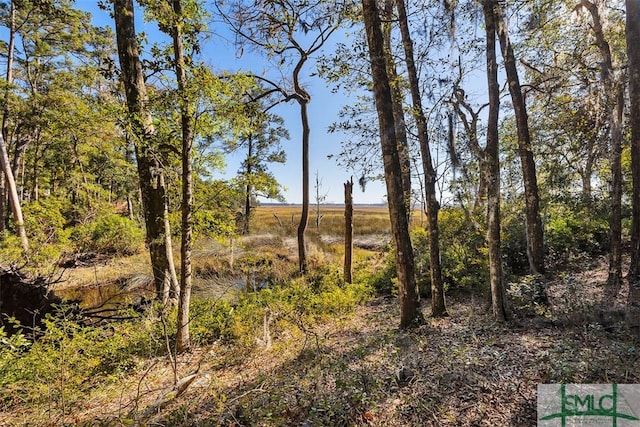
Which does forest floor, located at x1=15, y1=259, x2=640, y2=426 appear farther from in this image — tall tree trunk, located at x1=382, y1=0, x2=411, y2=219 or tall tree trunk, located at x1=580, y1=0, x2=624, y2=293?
tall tree trunk, located at x1=382, y1=0, x2=411, y2=219

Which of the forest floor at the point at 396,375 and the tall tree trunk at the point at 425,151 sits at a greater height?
the tall tree trunk at the point at 425,151

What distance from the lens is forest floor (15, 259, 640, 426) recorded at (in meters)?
2.41

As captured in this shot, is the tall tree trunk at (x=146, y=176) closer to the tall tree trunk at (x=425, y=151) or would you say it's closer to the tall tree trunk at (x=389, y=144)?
the tall tree trunk at (x=389, y=144)

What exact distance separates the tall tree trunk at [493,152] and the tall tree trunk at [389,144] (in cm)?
115

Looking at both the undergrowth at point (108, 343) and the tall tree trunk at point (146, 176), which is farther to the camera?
the tall tree trunk at point (146, 176)

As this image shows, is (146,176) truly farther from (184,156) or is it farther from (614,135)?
(614,135)

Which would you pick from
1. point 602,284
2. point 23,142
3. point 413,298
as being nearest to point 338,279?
point 413,298

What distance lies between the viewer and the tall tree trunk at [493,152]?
3.94 m

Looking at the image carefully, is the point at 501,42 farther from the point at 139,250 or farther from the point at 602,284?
the point at 139,250

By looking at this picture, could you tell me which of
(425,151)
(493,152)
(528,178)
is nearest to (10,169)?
(425,151)
